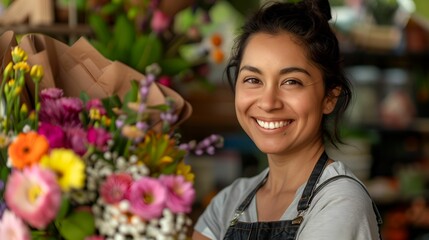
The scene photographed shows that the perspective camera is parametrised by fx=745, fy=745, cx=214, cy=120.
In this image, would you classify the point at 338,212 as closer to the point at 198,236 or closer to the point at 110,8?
the point at 198,236

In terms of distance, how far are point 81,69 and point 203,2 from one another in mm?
1557

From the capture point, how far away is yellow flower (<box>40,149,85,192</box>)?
93 centimetres

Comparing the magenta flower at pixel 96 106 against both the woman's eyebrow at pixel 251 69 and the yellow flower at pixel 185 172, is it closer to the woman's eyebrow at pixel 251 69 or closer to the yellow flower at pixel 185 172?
the yellow flower at pixel 185 172

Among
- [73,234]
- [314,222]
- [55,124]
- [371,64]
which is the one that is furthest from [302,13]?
[371,64]

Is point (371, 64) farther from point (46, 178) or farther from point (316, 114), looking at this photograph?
point (46, 178)

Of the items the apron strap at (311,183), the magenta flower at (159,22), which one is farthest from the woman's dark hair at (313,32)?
the magenta flower at (159,22)

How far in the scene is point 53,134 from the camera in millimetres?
1019

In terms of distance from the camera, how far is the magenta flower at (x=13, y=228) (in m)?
0.94

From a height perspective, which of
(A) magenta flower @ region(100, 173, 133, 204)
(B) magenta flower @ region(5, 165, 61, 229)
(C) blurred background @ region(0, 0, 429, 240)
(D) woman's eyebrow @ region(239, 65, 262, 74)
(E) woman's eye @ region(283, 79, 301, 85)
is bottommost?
(C) blurred background @ region(0, 0, 429, 240)

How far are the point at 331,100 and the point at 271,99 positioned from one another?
0.20m

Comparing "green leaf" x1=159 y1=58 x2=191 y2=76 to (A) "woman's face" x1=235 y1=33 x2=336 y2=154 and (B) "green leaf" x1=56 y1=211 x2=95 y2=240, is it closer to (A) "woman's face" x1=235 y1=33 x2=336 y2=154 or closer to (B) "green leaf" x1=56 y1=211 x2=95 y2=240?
(A) "woman's face" x1=235 y1=33 x2=336 y2=154

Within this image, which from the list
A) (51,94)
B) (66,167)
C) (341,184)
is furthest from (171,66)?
(66,167)

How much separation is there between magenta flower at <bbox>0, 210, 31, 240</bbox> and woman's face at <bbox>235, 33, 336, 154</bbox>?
681mm

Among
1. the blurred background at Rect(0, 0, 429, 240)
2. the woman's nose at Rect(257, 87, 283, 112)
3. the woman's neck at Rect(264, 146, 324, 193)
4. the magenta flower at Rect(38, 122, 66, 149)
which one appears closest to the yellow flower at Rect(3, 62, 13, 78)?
the magenta flower at Rect(38, 122, 66, 149)
